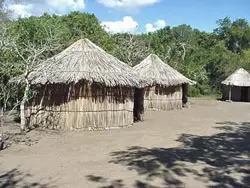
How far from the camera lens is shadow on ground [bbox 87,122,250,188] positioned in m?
7.50

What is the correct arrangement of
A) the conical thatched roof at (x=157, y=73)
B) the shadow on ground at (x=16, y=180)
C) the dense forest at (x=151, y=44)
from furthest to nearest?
the conical thatched roof at (x=157, y=73), the dense forest at (x=151, y=44), the shadow on ground at (x=16, y=180)

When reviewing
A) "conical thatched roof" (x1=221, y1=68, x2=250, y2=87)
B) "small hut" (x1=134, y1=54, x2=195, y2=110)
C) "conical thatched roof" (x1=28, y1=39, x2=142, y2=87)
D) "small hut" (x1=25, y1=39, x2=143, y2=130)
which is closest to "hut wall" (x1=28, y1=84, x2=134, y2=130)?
"small hut" (x1=25, y1=39, x2=143, y2=130)

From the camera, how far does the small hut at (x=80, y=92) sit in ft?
45.1

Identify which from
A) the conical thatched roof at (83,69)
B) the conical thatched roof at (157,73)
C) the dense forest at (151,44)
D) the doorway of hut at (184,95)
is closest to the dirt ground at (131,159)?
the conical thatched roof at (83,69)

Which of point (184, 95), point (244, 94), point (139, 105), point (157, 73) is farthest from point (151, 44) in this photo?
point (139, 105)

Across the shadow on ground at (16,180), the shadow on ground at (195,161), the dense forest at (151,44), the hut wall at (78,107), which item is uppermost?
the dense forest at (151,44)

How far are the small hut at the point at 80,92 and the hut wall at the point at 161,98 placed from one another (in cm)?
744

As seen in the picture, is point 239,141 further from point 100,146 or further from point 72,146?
point 72,146

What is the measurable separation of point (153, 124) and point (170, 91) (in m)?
7.50

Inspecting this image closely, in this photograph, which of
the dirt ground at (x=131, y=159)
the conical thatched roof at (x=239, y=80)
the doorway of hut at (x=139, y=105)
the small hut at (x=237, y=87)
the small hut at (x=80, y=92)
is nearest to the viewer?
the dirt ground at (x=131, y=159)

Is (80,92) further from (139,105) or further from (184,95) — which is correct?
(184,95)

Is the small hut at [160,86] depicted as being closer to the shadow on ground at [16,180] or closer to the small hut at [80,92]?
the small hut at [80,92]

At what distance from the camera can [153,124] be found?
15914 mm

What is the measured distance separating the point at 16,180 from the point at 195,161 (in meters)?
4.33
